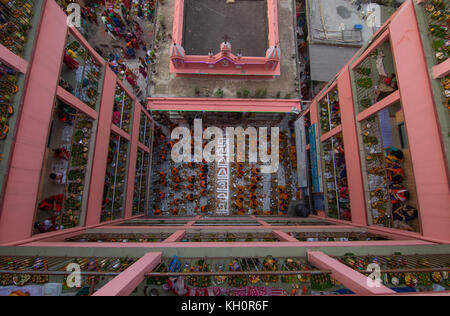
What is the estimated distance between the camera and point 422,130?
5844 mm

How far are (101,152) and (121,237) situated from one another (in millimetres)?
3876

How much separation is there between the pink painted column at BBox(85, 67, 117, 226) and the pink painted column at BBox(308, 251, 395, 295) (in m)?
8.27

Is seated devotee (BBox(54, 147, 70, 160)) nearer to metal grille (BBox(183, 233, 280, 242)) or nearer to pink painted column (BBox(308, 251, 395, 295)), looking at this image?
metal grille (BBox(183, 233, 280, 242))

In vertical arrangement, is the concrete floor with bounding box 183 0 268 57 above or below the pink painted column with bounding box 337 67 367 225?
above

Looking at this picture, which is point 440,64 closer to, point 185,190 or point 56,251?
point 56,251

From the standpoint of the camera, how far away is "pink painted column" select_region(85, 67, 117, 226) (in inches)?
310

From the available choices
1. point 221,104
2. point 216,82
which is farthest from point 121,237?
point 216,82

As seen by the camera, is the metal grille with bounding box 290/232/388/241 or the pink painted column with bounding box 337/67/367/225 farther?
the pink painted column with bounding box 337/67/367/225

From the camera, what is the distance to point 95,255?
5031 millimetres

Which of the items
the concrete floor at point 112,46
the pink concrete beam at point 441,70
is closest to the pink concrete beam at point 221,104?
the concrete floor at point 112,46

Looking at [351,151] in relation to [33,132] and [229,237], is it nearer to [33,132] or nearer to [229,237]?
[229,237]

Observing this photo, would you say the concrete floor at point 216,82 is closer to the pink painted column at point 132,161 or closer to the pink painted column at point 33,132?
the pink painted column at point 132,161

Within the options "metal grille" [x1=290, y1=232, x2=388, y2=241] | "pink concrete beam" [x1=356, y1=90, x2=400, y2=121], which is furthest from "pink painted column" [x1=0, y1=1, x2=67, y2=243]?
"pink concrete beam" [x1=356, y1=90, x2=400, y2=121]

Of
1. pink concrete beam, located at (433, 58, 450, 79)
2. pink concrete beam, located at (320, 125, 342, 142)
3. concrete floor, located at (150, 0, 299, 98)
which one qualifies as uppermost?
concrete floor, located at (150, 0, 299, 98)
